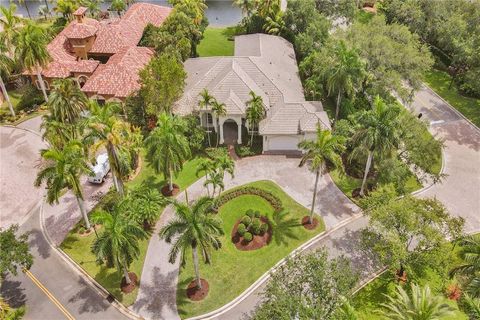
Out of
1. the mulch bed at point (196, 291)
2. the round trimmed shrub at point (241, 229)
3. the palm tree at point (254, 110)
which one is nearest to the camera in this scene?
the mulch bed at point (196, 291)

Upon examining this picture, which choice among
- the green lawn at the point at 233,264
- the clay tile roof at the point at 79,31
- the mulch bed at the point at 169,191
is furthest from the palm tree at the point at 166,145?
the clay tile roof at the point at 79,31

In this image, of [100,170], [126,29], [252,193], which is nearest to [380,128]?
[252,193]

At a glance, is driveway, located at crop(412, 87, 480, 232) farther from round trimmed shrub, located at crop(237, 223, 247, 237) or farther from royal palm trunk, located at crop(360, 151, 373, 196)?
round trimmed shrub, located at crop(237, 223, 247, 237)

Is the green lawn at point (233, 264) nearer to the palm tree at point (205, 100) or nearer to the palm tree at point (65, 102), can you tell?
the palm tree at point (205, 100)

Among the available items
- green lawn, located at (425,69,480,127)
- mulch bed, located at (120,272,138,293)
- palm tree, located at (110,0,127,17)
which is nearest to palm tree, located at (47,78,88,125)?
mulch bed, located at (120,272,138,293)

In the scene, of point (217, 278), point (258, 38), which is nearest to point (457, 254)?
point (217, 278)

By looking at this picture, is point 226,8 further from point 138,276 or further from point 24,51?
point 138,276
